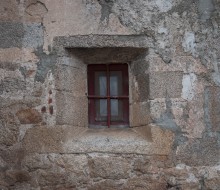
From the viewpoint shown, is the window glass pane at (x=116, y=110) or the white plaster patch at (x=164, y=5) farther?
the window glass pane at (x=116, y=110)

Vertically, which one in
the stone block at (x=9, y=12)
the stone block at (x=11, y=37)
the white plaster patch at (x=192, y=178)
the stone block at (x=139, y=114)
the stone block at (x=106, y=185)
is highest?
the stone block at (x=9, y=12)

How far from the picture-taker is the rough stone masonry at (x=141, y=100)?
A: 150 inches

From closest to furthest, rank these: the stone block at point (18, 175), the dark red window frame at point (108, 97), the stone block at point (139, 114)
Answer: the stone block at point (18, 175)
the stone block at point (139, 114)
the dark red window frame at point (108, 97)

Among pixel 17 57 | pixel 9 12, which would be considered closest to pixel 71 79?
pixel 17 57

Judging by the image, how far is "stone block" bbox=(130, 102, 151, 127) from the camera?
12.7 feet

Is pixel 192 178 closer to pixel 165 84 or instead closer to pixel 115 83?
pixel 165 84

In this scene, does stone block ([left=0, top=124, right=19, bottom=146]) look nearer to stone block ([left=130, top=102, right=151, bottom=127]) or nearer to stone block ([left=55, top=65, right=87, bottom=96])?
stone block ([left=55, top=65, right=87, bottom=96])

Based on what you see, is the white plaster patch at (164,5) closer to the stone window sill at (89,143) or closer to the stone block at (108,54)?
the stone block at (108,54)

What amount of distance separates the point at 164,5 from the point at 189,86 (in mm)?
680

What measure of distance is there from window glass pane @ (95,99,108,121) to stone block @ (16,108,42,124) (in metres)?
0.52

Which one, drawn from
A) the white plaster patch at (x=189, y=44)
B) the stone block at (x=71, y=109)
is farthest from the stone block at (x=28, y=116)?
the white plaster patch at (x=189, y=44)

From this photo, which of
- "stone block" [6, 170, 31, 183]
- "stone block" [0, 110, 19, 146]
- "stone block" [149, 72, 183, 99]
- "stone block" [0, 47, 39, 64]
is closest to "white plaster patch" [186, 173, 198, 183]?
"stone block" [149, 72, 183, 99]

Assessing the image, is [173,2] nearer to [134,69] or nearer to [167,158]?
[134,69]

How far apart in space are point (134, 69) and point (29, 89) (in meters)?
0.88
